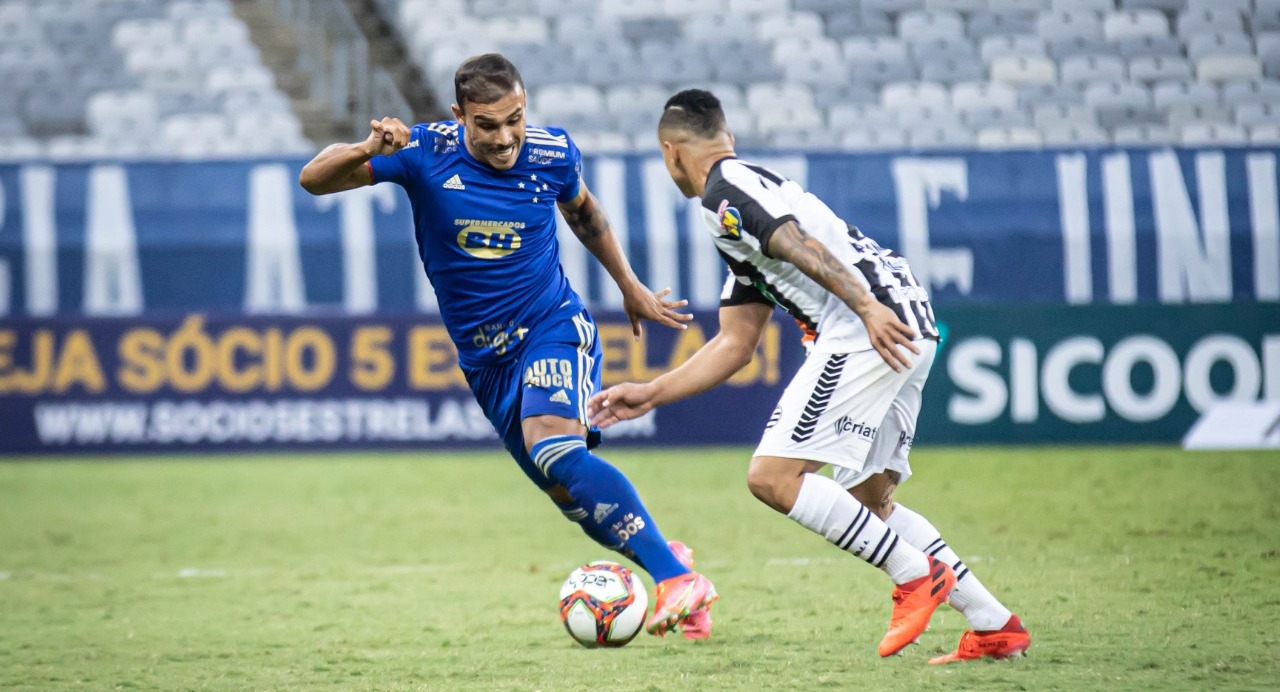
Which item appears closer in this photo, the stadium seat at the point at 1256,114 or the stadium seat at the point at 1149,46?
the stadium seat at the point at 1256,114

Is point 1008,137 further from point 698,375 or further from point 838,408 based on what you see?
point 838,408

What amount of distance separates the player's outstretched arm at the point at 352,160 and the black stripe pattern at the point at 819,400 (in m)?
1.64

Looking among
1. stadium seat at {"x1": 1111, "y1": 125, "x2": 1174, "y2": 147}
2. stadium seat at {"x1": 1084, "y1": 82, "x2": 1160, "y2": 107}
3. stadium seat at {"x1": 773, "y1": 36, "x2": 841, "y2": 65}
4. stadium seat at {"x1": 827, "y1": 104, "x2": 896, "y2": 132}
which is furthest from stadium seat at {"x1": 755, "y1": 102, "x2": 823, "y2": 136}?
stadium seat at {"x1": 1111, "y1": 125, "x2": 1174, "y2": 147}

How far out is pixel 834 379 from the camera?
4.79 m

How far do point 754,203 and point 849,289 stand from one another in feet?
1.38

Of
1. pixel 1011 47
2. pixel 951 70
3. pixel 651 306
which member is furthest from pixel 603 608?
pixel 1011 47

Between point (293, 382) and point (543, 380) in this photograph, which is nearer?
point (543, 380)

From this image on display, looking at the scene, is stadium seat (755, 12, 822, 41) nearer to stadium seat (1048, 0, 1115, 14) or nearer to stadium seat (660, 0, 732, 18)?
stadium seat (660, 0, 732, 18)

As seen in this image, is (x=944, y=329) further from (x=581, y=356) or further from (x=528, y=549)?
(x=581, y=356)

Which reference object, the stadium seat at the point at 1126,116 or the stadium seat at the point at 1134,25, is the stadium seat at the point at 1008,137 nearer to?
the stadium seat at the point at 1126,116

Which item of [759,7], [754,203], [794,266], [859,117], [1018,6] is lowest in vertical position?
[859,117]

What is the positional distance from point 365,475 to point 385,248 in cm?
263

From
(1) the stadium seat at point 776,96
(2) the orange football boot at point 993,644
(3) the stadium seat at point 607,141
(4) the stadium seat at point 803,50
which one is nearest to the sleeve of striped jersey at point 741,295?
(2) the orange football boot at point 993,644

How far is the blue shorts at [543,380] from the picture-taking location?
539 centimetres
